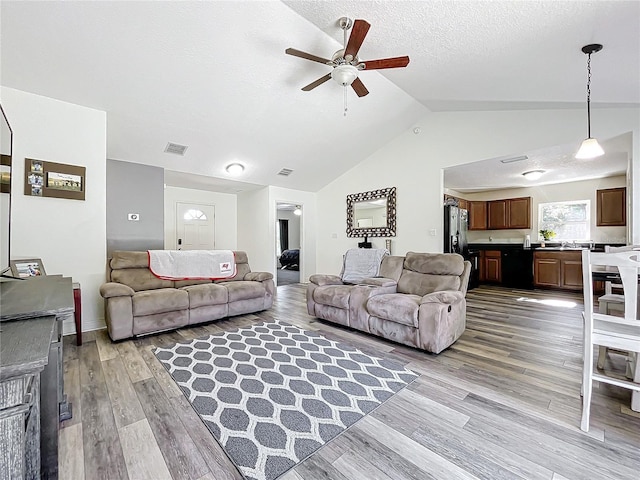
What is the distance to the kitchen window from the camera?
5.59 metres

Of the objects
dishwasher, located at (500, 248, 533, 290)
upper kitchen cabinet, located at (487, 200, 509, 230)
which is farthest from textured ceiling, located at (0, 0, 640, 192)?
dishwasher, located at (500, 248, 533, 290)

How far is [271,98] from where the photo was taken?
12.4ft

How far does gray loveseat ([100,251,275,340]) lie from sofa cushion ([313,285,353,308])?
0.97 metres

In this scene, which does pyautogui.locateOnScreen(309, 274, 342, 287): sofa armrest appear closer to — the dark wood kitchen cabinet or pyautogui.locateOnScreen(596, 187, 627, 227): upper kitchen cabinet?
the dark wood kitchen cabinet

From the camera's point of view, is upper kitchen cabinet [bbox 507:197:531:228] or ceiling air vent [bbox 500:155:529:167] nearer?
ceiling air vent [bbox 500:155:529:167]

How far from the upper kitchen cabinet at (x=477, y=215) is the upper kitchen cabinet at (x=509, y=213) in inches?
3.6

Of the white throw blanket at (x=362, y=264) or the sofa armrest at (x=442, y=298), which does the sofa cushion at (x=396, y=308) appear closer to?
the sofa armrest at (x=442, y=298)

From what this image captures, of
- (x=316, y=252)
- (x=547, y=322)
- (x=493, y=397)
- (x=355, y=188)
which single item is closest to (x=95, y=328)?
(x=493, y=397)

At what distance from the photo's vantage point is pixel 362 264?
4191mm

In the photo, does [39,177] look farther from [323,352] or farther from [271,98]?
[323,352]

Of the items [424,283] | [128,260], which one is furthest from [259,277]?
[424,283]

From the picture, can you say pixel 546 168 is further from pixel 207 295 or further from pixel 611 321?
pixel 207 295

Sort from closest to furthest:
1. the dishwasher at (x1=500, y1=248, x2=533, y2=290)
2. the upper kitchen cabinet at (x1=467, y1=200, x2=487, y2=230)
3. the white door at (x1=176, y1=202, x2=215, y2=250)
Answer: the dishwasher at (x1=500, y1=248, x2=533, y2=290) < the white door at (x1=176, y1=202, x2=215, y2=250) < the upper kitchen cabinet at (x1=467, y1=200, x2=487, y2=230)

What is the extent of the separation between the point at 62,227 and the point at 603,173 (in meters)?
8.49
